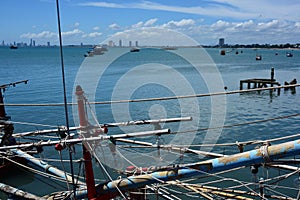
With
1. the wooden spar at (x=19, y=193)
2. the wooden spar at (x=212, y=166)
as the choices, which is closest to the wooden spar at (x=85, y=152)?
the wooden spar at (x=212, y=166)

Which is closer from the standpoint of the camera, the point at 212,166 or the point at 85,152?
the point at 212,166

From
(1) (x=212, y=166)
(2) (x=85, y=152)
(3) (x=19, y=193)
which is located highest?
(2) (x=85, y=152)

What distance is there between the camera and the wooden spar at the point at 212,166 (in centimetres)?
445

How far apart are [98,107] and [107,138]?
24276 millimetres

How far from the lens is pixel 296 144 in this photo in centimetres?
432

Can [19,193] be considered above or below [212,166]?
below

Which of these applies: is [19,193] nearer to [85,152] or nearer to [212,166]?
[85,152]

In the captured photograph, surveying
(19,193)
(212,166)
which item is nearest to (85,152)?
(212,166)

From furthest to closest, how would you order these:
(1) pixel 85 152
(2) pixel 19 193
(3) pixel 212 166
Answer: (2) pixel 19 193, (1) pixel 85 152, (3) pixel 212 166

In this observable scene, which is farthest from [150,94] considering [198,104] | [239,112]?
[239,112]

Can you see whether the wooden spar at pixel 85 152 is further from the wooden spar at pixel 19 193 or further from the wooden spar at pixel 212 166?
the wooden spar at pixel 19 193

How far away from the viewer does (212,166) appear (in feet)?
16.6

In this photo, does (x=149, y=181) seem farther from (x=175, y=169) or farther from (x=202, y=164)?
(x=202, y=164)

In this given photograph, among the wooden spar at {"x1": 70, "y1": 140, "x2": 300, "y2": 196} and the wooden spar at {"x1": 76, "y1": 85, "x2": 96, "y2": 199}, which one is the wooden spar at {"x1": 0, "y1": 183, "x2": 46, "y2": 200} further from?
the wooden spar at {"x1": 76, "y1": 85, "x2": 96, "y2": 199}
